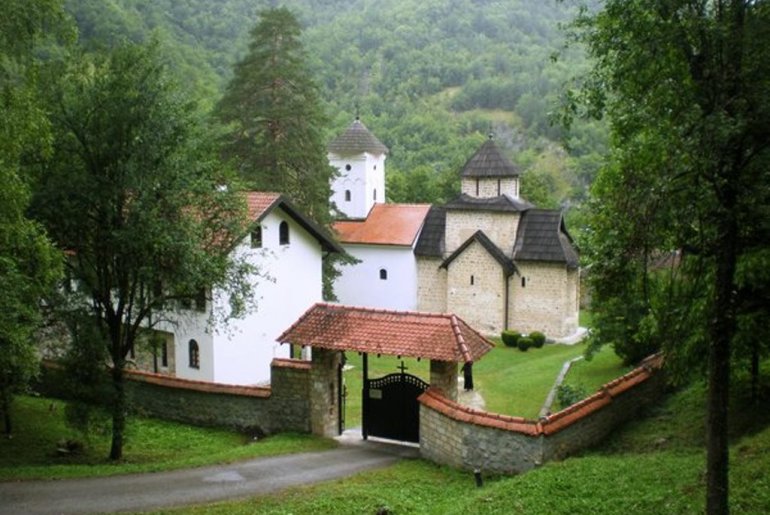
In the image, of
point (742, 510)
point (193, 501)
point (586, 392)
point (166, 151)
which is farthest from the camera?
point (586, 392)

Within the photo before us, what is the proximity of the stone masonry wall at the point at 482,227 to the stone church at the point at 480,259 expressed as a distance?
0.15ft

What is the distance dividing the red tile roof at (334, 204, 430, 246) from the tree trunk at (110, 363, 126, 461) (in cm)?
2207

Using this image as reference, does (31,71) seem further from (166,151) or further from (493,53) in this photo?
(493,53)

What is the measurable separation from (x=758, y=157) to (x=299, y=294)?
64.3 ft

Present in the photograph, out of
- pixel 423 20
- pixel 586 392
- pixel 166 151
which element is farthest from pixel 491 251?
pixel 423 20

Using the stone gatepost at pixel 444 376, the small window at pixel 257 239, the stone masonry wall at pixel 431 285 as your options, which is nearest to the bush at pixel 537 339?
the stone masonry wall at pixel 431 285

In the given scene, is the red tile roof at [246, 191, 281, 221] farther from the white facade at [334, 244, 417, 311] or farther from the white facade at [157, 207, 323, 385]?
the white facade at [334, 244, 417, 311]

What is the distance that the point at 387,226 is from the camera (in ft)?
126

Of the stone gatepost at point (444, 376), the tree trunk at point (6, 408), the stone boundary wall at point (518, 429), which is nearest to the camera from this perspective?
the stone boundary wall at point (518, 429)

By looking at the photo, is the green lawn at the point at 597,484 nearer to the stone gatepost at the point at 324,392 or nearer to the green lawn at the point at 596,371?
the stone gatepost at the point at 324,392

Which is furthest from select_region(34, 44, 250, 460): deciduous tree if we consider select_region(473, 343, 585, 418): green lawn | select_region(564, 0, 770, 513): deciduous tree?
select_region(473, 343, 585, 418): green lawn

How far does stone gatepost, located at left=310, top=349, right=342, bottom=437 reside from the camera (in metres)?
16.4

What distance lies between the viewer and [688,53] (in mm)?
8039

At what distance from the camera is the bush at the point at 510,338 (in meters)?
32.5
